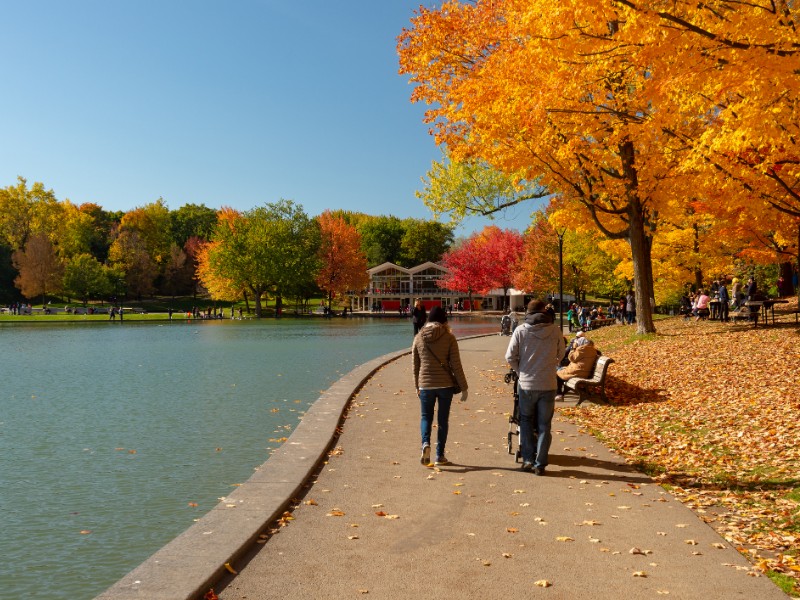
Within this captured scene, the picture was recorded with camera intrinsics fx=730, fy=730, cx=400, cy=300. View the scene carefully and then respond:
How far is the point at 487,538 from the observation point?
19.3 feet

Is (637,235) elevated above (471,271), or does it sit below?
below

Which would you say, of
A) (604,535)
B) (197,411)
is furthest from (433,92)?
(604,535)

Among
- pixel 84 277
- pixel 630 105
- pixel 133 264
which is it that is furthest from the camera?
pixel 133 264

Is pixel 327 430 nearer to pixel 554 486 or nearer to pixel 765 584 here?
pixel 554 486

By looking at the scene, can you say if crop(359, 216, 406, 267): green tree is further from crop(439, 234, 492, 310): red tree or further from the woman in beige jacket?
the woman in beige jacket

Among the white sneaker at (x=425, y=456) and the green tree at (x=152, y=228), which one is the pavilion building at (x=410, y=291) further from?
the white sneaker at (x=425, y=456)

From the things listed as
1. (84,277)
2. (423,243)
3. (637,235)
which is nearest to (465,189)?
(637,235)

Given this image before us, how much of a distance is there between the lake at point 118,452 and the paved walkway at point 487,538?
1529 millimetres

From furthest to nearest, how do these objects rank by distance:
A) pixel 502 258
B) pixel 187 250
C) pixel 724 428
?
pixel 187 250 < pixel 502 258 < pixel 724 428

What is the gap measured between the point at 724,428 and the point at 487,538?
5.99 m

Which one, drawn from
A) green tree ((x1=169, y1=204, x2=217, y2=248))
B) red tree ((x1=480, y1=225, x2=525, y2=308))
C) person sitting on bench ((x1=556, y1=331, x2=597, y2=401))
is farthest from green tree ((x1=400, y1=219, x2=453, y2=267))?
person sitting on bench ((x1=556, y1=331, x2=597, y2=401))

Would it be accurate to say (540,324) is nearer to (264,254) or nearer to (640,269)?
(640,269)

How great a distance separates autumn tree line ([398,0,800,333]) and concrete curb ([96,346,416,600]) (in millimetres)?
6974

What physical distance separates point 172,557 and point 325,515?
1.58 meters
